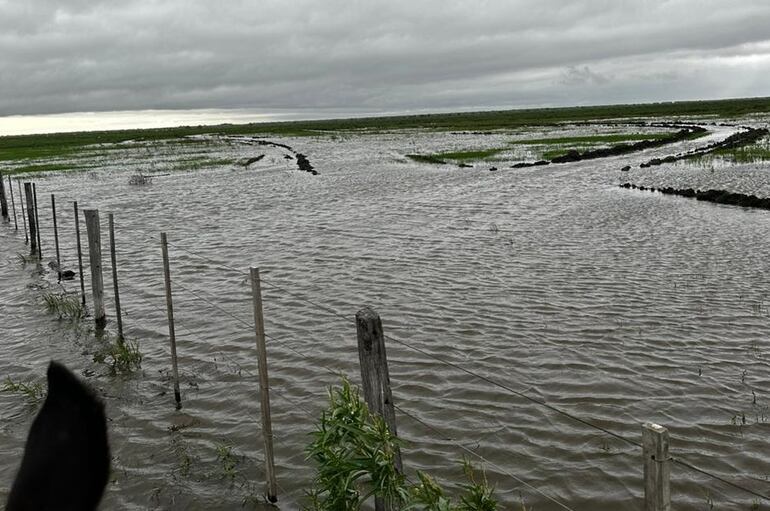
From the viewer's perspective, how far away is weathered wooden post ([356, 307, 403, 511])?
5.71m

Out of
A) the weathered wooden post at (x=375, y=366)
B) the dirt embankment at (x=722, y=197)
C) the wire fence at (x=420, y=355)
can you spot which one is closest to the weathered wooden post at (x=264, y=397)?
the wire fence at (x=420, y=355)

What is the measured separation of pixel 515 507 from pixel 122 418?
5684 mm

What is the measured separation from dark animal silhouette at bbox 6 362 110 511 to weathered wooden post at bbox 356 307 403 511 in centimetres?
433

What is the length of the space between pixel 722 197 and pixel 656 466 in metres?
26.7

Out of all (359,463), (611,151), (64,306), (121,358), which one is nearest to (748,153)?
(611,151)

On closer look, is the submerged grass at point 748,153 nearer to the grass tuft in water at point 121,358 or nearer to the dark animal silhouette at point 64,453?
the grass tuft in water at point 121,358

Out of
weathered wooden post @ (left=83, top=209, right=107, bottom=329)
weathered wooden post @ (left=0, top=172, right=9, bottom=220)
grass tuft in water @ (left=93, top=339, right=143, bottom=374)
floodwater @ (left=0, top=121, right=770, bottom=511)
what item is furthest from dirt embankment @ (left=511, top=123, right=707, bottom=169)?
grass tuft in water @ (left=93, top=339, right=143, bottom=374)

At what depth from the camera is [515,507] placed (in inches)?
275

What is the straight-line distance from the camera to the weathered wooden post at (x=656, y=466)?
3895 millimetres

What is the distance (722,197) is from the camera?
2731 cm

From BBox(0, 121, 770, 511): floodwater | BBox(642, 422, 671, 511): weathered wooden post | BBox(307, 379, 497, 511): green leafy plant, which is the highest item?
BBox(642, 422, 671, 511): weathered wooden post

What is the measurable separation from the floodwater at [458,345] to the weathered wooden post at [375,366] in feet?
3.76

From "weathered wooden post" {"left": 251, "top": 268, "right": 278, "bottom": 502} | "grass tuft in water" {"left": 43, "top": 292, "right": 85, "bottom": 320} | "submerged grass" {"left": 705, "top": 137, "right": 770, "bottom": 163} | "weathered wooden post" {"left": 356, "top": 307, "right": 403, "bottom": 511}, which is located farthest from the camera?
"submerged grass" {"left": 705, "top": 137, "right": 770, "bottom": 163}

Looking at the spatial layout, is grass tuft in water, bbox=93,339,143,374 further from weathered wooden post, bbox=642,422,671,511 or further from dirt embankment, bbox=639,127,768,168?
dirt embankment, bbox=639,127,768,168
